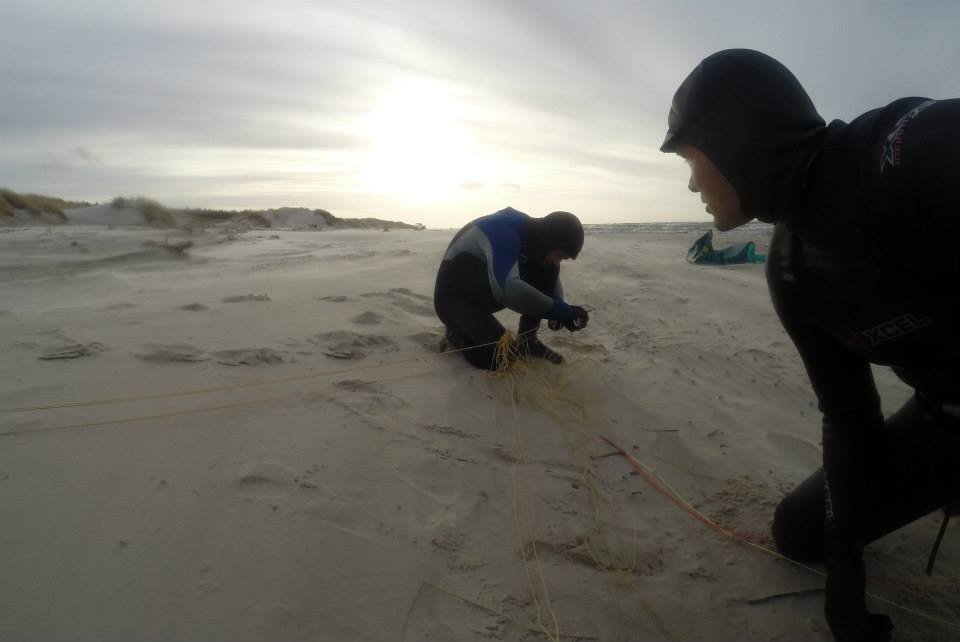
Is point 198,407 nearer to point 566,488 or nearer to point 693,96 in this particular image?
point 566,488

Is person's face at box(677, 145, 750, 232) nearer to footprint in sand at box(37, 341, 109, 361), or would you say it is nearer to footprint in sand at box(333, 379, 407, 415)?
footprint in sand at box(333, 379, 407, 415)

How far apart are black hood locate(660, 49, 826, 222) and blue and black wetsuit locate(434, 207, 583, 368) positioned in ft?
6.55

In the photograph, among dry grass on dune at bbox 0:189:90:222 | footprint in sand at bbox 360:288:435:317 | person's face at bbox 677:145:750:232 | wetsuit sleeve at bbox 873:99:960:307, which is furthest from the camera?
dry grass on dune at bbox 0:189:90:222

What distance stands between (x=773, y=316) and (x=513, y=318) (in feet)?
8.34

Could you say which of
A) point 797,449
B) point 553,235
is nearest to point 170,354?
point 553,235

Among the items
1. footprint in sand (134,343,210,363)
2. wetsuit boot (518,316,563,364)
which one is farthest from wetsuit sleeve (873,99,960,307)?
footprint in sand (134,343,210,363)

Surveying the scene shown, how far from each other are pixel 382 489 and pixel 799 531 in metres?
1.47

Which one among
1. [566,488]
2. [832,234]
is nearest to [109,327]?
[566,488]

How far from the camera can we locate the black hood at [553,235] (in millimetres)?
3414

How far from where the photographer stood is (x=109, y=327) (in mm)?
3164

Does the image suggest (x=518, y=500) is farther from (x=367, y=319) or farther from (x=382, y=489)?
(x=367, y=319)

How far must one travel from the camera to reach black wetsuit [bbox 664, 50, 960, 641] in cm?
108

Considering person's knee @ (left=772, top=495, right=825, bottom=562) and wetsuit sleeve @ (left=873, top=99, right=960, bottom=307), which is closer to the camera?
wetsuit sleeve @ (left=873, top=99, right=960, bottom=307)

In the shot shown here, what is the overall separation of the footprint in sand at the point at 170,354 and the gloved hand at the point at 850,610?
9.35 feet
